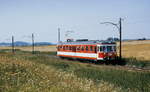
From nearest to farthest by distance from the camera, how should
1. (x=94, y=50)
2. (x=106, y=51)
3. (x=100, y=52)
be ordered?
(x=100, y=52) → (x=106, y=51) → (x=94, y=50)

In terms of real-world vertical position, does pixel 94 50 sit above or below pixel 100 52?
above

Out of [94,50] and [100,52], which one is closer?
[100,52]

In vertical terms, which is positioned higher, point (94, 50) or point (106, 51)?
point (94, 50)

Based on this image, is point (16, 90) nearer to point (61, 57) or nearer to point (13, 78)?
point (13, 78)

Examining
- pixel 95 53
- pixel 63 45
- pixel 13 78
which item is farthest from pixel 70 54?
pixel 13 78

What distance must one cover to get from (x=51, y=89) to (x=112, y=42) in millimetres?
22821

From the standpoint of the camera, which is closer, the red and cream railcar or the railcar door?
the railcar door

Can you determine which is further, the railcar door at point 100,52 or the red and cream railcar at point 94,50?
the red and cream railcar at point 94,50

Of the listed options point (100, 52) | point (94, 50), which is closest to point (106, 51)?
point (100, 52)

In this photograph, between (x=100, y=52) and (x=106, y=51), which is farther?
(x=106, y=51)

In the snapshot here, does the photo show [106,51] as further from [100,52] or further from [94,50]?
[94,50]

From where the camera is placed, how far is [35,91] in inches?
324

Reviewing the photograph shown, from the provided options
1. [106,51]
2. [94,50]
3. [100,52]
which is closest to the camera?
[100,52]

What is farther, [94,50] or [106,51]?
[94,50]
